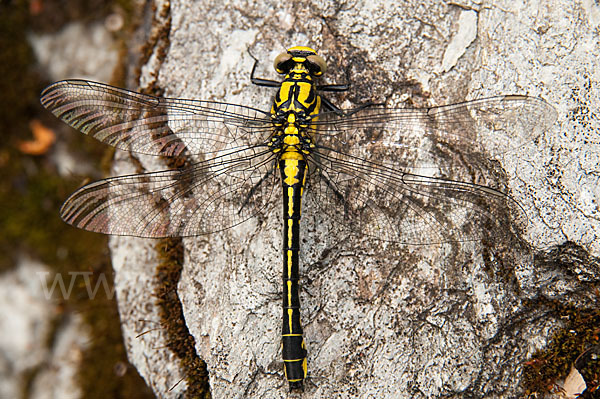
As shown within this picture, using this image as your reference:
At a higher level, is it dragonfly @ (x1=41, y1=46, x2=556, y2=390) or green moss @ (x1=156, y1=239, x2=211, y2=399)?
dragonfly @ (x1=41, y1=46, x2=556, y2=390)

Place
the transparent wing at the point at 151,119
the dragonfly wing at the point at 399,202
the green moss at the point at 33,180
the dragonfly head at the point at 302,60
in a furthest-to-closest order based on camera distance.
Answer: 1. the green moss at the point at 33,180
2. the dragonfly head at the point at 302,60
3. the transparent wing at the point at 151,119
4. the dragonfly wing at the point at 399,202

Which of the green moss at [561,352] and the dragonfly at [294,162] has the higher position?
the dragonfly at [294,162]

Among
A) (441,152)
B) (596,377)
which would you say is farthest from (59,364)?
(596,377)

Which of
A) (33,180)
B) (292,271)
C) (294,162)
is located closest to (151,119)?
(294,162)

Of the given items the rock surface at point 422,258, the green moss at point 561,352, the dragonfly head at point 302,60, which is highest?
the dragonfly head at point 302,60

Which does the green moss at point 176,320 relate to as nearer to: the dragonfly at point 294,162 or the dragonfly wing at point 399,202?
the dragonfly at point 294,162

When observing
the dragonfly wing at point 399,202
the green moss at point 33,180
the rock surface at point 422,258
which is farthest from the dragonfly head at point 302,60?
the green moss at point 33,180

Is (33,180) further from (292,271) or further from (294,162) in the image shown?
(292,271)

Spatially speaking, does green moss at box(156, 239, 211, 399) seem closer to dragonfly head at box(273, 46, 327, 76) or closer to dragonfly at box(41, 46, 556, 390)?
dragonfly at box(41, 46, 556, 390)

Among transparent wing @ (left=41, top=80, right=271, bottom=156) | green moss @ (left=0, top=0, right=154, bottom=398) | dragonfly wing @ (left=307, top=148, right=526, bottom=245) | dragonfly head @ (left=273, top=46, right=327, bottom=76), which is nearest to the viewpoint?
dragonfly wing @ (left=307, top=148, right=526, bottom=245)

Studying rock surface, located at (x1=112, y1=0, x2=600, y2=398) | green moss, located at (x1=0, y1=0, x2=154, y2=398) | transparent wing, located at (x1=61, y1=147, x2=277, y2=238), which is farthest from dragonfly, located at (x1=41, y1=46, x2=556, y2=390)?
green moss, located at (x1=0, y1=0, x2=154, y2=398)
